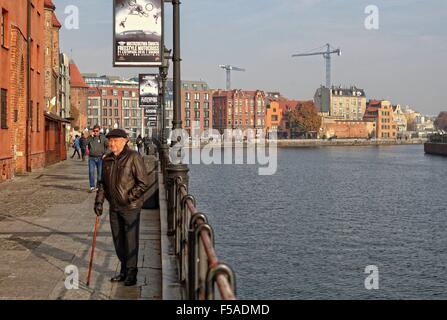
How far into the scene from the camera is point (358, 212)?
2967 cm

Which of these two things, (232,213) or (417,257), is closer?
(417,257)

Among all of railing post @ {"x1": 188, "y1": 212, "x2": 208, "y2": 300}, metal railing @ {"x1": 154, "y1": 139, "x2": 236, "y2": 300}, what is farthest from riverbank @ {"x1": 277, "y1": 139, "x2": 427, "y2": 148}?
railing post @ {"x1": 188, "y1": 212, "x2": 208, "y2": 300}

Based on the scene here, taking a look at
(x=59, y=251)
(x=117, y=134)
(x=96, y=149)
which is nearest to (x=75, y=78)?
(x=96, y=149)

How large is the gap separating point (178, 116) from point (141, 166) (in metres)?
5.42

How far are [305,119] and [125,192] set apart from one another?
178 m

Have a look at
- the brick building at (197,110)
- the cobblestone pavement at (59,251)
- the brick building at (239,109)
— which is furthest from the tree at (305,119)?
the cobblestone pavement at (59,251)

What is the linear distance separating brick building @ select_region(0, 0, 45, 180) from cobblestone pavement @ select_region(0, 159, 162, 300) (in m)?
7.17

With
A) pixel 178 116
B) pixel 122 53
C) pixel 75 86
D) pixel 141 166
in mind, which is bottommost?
pixel 141 166

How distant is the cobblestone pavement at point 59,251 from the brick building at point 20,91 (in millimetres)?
7174
